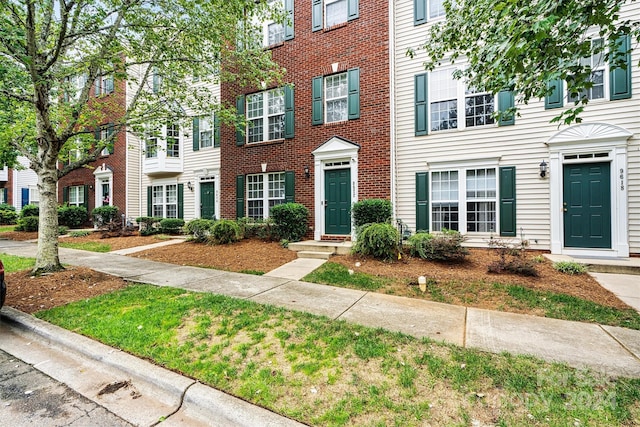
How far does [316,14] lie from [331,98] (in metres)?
2.85

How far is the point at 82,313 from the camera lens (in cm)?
395

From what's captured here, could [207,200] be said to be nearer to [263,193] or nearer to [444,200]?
[263,193]

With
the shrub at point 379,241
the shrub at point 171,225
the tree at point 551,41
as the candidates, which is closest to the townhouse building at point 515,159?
the shrub at point 379,241

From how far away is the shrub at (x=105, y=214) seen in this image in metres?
14.0

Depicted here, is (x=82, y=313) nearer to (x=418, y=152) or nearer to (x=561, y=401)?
(x=561, y=401)

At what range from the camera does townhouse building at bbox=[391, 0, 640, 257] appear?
259 inches

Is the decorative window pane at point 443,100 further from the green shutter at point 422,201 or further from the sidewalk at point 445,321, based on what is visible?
the sidewalk at point 445,321

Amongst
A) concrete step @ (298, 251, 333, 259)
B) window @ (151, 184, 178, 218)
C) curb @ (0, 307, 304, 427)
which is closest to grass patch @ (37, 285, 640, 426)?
curb @ (0, 307, 304, 427)

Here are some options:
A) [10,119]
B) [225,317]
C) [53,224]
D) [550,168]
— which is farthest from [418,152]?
[10,119]

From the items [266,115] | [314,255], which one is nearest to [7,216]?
[266,115]

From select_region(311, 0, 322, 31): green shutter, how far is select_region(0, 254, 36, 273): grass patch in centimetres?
1007

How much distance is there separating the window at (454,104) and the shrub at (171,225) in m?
10.4

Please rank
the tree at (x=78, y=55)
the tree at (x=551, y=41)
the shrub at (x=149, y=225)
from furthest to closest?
the shrub at (x=149, y=225) → the tree at (x=78, y=55) → the tree at (x=551, y=41)

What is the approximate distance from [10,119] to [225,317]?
23.1ft
